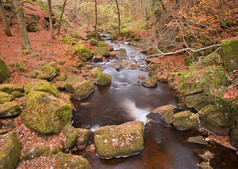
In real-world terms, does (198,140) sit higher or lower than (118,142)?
lower

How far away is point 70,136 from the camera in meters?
6.63

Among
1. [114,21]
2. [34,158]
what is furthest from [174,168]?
[114,21]

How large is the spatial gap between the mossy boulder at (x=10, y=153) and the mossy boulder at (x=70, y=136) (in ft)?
6.26

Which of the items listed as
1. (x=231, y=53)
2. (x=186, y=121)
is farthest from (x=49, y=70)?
(x=231, y=53)

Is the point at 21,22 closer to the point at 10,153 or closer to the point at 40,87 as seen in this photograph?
the point at 40,87

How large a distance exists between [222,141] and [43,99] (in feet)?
31.3

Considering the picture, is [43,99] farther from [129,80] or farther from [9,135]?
[129,80]

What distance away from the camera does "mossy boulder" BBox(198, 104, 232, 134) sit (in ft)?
23.0

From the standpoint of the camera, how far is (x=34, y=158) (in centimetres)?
545

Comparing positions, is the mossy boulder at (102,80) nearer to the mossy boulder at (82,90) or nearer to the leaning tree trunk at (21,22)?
the mossy boulder at (82,90)

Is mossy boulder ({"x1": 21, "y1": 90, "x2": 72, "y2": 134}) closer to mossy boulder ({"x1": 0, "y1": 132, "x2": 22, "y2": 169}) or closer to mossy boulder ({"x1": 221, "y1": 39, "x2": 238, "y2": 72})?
mossy boulder ({"x1": 0, "y1": 132, "x2": 22, "y2": 169})

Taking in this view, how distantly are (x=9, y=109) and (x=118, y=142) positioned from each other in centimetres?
556

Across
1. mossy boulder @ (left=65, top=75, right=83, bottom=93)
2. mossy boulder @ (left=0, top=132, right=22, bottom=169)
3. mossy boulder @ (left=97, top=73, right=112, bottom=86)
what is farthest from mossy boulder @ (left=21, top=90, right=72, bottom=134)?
mossy boulder @ (left=97, top=73, right=112, bottom=86)

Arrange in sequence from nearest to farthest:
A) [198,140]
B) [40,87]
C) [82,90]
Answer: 1. [198,140]
2. [40,87]
3. [82,90]
